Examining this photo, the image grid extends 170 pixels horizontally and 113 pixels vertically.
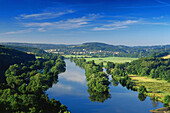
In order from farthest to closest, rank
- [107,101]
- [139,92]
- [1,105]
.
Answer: [139,92] → [107,101] → [1,105]

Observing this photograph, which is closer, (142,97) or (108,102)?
(108,102)

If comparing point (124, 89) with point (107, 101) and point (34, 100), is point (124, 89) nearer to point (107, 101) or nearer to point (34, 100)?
point (107, 101)

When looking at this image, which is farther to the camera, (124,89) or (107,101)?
(124,89)

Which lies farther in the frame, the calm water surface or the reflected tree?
the reflected tree

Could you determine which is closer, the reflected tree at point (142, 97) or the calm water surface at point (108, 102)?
the calm water surface at point (108, 102)

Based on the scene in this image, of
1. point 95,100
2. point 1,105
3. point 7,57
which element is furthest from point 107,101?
point 7,57

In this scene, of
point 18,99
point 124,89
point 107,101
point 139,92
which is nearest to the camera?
point 18,99

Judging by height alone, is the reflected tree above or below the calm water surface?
above

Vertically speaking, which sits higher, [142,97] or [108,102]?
[142,97]

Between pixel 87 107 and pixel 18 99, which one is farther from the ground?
pixel 18 99

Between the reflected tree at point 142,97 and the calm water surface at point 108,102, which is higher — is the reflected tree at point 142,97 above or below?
above
